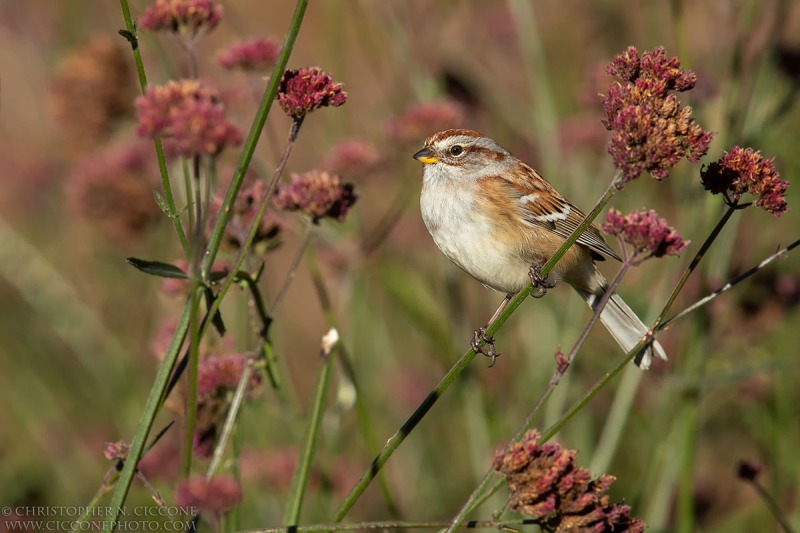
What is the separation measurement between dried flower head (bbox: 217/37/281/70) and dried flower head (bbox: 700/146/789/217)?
63.8 inches

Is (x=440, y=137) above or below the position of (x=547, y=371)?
above

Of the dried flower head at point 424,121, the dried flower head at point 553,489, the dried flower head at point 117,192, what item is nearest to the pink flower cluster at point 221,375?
the dried flower head at point 553,489

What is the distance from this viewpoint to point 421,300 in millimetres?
3922

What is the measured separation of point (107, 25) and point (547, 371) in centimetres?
371

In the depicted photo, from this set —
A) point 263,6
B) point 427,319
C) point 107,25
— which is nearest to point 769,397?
point 427,319

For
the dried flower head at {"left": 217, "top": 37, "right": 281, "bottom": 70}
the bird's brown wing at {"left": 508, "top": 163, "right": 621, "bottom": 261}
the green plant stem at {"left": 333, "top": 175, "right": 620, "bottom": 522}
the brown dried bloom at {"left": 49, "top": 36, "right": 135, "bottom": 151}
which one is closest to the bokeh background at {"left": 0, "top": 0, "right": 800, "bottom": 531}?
the brown dried bloom at {"left": 49, "top": 36, "right": 135, "bottom": 151}

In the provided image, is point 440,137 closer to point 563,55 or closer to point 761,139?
point 761,139

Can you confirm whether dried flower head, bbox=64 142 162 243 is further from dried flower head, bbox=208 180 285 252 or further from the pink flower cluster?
the pink flower cluster

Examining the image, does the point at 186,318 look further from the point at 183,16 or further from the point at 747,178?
the point at 747,178

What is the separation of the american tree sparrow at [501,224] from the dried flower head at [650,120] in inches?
39.3

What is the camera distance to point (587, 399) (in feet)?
5.88

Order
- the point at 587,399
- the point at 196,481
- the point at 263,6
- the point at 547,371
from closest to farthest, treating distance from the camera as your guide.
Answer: the point at 196,481
the point at 587,399
the point at 547,371
the point at 263,6

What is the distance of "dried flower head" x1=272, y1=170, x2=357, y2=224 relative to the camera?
235cm

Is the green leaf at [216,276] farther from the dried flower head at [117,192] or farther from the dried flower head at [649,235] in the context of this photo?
the dried flower head at [117,192]
